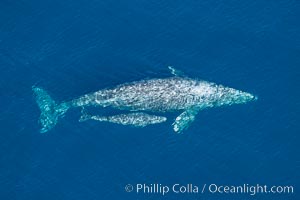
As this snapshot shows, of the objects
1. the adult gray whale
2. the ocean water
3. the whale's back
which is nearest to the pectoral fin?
the adult gray whale

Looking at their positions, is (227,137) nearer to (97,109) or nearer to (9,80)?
(97,109)

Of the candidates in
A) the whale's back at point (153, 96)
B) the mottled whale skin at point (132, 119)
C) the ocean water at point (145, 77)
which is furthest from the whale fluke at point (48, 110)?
the whale's back at point (153, 96)

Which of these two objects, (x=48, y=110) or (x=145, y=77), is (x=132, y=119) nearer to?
(x=145, y=77)

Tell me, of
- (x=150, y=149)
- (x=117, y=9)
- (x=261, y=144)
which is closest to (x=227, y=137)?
(x=261, y=144)

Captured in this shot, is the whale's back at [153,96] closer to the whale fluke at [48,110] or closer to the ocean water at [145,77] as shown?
the ocean water at [145,77]

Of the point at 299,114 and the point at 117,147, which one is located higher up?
the point at 299,114

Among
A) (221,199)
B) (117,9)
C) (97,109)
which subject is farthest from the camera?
(117,9)

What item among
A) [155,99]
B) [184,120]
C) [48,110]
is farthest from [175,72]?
[48,110]

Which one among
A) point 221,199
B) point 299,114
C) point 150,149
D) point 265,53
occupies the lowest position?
point 221,199
